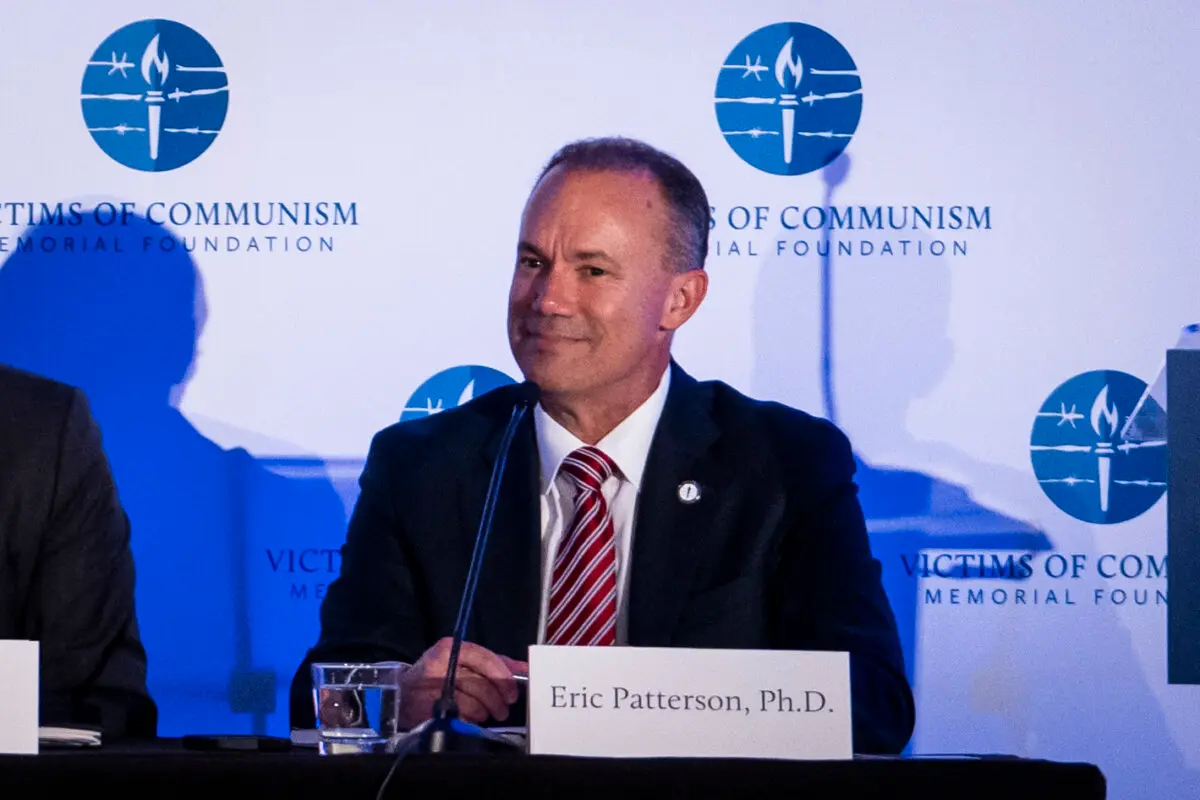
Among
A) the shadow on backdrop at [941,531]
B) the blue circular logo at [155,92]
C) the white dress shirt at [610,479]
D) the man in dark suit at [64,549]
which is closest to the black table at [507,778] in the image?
the man in dark suit at [64,549]

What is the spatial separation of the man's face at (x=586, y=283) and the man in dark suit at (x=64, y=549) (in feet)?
2.72

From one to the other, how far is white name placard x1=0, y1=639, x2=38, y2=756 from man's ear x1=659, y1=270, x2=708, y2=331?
170 centimetres

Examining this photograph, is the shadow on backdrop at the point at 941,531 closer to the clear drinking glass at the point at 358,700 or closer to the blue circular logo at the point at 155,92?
the blue circular logo at the point at 155,92

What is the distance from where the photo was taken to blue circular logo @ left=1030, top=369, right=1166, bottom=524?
12.0 feet

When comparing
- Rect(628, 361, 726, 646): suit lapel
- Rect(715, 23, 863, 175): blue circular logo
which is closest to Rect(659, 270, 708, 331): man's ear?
Rect(628, 361, 726, 646): suit lapel

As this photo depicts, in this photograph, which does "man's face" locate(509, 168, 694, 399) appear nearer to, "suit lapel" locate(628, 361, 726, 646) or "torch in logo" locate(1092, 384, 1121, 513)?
"suit lapel" locate(628, 361, 726, 646)

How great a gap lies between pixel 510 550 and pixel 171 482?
1.13 meters

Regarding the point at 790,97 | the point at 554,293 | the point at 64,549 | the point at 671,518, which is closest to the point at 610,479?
the point at 671,518

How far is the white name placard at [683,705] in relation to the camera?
175 centimetres

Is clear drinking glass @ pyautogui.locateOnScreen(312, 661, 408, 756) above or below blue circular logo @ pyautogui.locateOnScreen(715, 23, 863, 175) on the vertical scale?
below

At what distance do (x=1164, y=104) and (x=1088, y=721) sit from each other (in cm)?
141

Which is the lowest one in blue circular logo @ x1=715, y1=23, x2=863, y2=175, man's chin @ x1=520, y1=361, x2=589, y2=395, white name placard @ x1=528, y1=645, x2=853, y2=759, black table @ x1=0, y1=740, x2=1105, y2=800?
black table @ x1=0, y1=740, x2=1105, y2=800

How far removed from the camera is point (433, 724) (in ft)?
5.84

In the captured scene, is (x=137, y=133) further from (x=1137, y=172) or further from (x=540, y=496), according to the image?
(x=1137, y=172)
